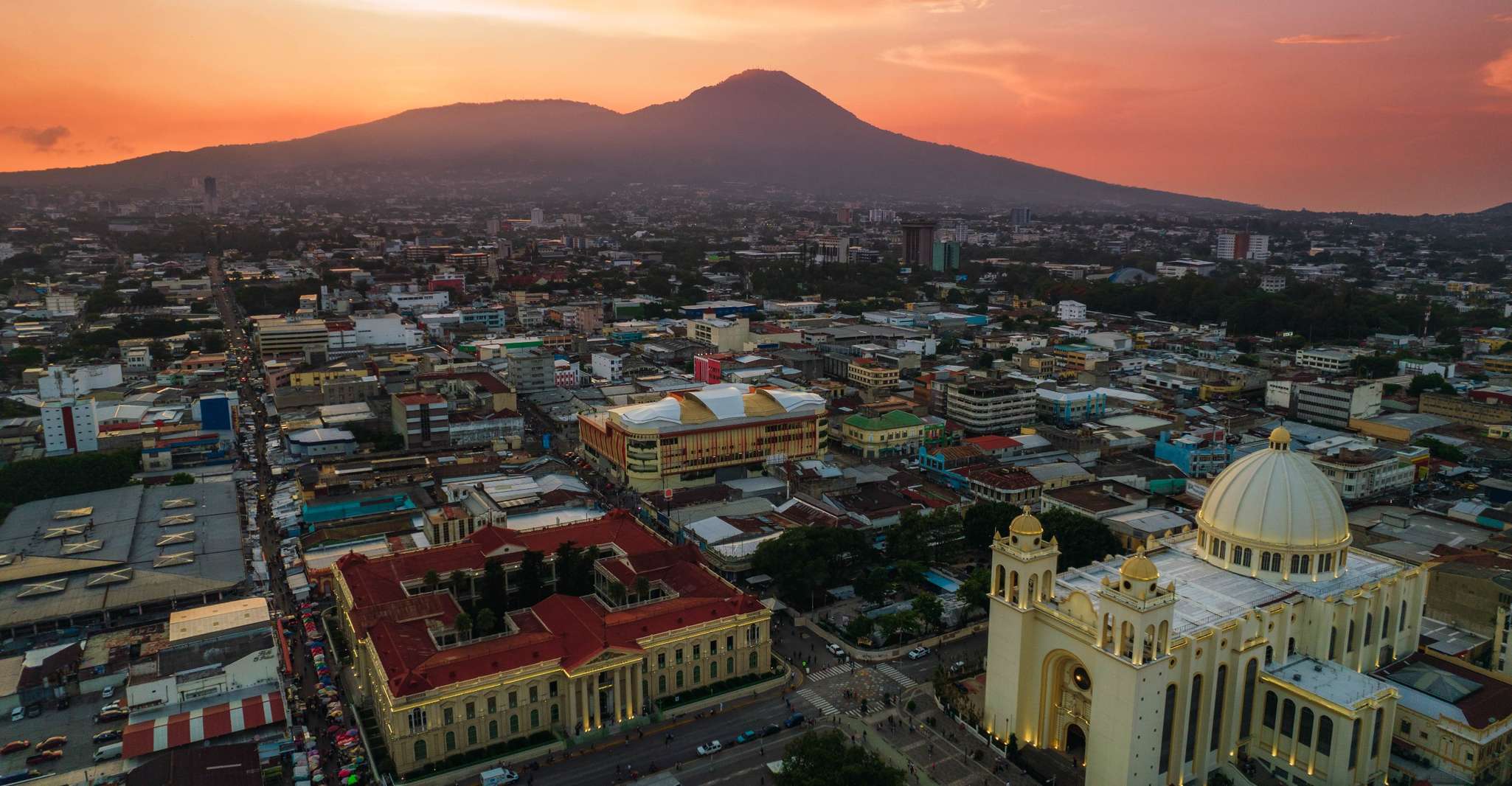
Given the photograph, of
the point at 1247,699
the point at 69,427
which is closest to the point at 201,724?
the point at 1247,699

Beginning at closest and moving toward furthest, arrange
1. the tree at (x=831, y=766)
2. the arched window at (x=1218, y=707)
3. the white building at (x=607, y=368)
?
the tree at (x=831, y=766), the arched window at (x=1218, y=707), the white building at (x=607, y=368)

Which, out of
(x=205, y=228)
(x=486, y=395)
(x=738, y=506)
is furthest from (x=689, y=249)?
(x=738, y=506)

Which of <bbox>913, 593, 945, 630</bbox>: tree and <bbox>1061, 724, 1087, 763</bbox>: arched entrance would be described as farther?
<bbox>913, 593, 945, 630</bbox>: tree

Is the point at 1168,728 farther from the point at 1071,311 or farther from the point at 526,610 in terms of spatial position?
the point at 1071,311

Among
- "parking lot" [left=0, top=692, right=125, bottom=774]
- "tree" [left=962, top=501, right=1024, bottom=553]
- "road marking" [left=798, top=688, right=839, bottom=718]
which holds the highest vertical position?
"tree" [left=962, top=501, right=1024, bottom=553]

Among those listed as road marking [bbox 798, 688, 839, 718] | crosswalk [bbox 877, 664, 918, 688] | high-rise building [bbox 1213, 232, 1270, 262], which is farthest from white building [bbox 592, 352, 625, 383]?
high-rise building [bbox 1213, 232, 1270, 262]

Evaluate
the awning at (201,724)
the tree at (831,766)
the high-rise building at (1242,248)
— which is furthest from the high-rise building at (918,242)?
the awning at (201,724)

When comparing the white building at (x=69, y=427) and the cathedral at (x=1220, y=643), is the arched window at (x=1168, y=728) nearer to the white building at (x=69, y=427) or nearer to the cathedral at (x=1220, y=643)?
the cathedral at (x=1220, y=643)

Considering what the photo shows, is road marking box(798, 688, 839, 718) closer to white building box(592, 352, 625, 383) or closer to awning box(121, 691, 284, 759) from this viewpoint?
awning box(121, 691, 284, 759)
